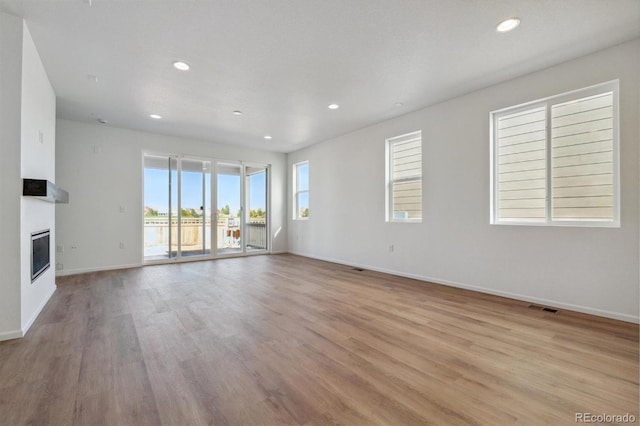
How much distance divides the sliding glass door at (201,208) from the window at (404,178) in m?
3.77

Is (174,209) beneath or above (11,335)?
above

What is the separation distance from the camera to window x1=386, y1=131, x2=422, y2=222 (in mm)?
4777

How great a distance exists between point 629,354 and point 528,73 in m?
3.05

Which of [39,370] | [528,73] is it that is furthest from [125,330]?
[528,73]

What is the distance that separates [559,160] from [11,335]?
5.77 m

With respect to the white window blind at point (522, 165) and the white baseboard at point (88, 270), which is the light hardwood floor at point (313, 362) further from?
the white baseboard at point (88, 270)

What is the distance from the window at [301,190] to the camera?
24.5ft

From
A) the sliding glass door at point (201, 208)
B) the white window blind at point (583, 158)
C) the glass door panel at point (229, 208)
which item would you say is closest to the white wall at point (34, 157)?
the sliding glass door at point (201, 208)

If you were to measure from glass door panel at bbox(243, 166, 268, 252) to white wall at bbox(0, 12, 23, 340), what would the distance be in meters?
4.92

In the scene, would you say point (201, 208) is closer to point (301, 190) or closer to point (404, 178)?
point (301, 190)

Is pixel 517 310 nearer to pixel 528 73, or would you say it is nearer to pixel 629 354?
pixel 629 354

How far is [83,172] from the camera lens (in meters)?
5.29

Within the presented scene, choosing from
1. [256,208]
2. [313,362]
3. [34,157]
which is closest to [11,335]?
[34,157]

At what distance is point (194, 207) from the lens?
650 centimetres
